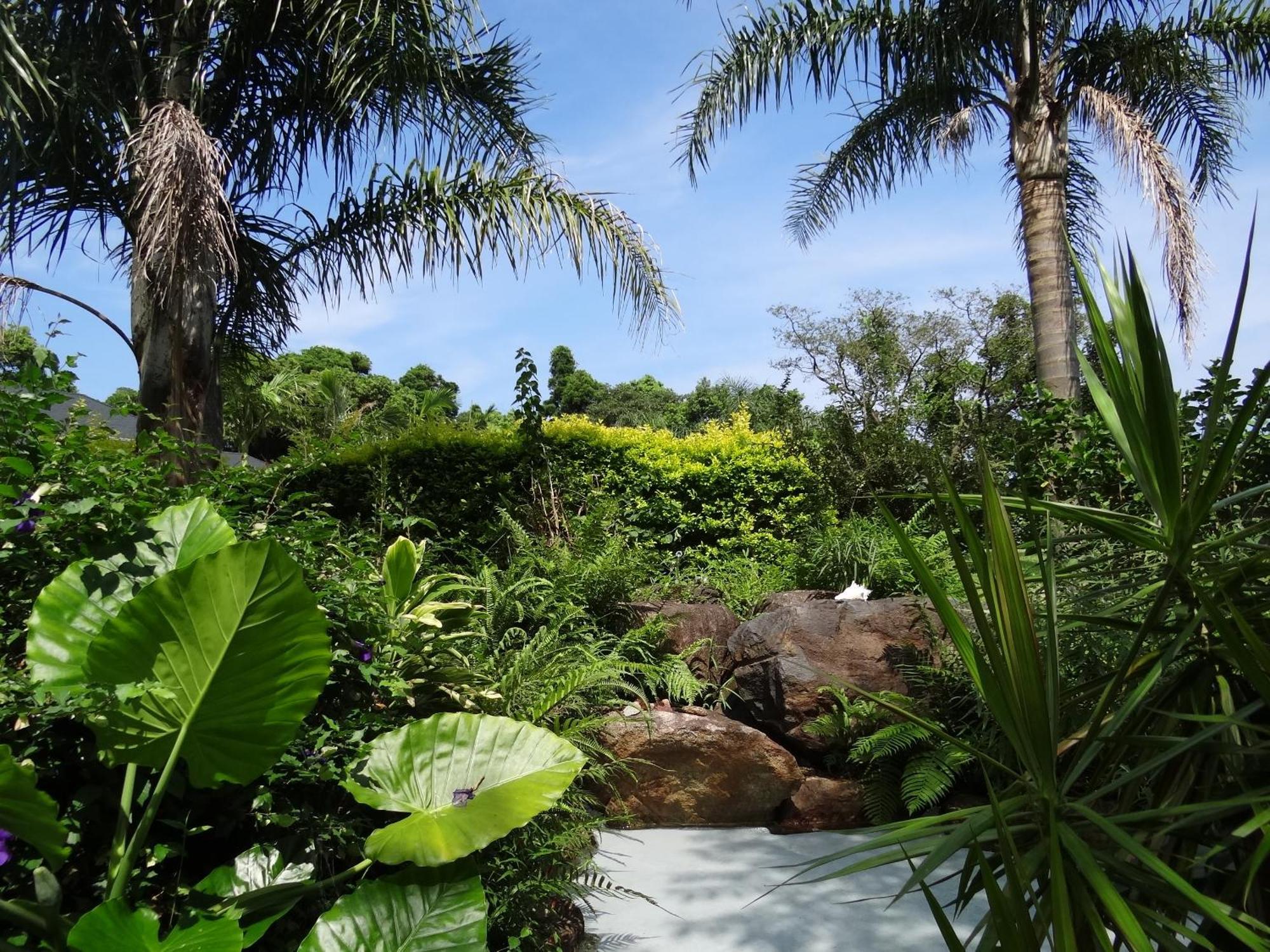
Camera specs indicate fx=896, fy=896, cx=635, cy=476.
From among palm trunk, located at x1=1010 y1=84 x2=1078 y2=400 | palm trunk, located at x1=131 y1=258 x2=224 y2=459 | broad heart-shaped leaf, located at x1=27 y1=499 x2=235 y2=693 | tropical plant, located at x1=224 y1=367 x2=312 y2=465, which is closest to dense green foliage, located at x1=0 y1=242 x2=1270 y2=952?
broad heart-shaped leaf, located at x1=27 y1=499 x2=235 y2=693

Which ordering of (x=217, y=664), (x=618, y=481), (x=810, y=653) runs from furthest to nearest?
1. (x=618, y=481)
2. (x=810, y=653)
3. (x=217, y=664)

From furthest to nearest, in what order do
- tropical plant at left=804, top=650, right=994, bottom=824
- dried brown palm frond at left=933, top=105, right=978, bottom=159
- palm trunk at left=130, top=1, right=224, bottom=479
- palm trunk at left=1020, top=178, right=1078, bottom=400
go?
dried brown palm frond at left=933, top=105, right=978, bottom=159
palm trunk at left=1020, top=178, right=1078, bottom=400
palm trunk at left=130, top=1, right=224, bottom=479
tropical plant at left=804, top=650, right=994, bottom=824

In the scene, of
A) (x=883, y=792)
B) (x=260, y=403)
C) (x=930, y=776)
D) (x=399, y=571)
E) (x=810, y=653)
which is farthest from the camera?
(x=260, y=403)

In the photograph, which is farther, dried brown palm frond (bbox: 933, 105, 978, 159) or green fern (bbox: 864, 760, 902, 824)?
dried brown palm frond (bbox: 933, 105, 978, 159)

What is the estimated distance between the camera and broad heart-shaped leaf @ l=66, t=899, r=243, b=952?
1.75m

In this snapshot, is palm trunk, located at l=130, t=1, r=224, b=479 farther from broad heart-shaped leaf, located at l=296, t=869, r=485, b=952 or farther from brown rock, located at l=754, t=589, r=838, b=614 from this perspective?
broad heart-shaped leaf, located at l=296, t=869, r=485, b=952

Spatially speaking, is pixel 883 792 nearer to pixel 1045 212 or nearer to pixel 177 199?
pixel 177 199

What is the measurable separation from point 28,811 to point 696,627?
458 cm

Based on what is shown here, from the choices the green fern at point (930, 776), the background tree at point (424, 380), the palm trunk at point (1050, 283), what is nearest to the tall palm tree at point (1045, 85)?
the palm trunk at point (1050, 283)

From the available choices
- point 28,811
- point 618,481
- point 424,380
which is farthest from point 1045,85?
point 424,380

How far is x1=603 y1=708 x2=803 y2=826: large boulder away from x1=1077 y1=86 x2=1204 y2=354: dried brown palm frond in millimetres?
7422

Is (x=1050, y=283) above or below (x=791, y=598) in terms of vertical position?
above

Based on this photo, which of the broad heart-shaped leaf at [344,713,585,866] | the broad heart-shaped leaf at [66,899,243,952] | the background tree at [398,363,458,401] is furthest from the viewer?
the background tree at [398,363,458,401]

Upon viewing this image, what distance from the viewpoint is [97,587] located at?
2.36 m
